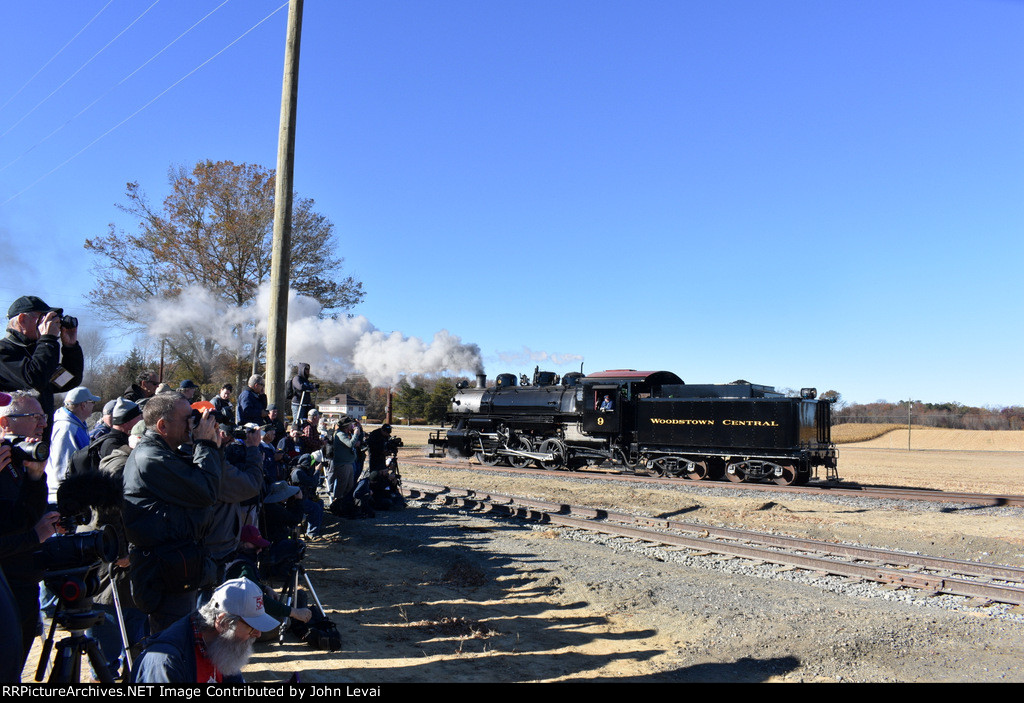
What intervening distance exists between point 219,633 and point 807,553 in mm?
8526

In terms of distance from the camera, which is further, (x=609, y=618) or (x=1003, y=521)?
(x=1003, y=521)

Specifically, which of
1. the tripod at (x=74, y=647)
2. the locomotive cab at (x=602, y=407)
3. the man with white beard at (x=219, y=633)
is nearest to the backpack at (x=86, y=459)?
the tripod at (x=74, y=647)

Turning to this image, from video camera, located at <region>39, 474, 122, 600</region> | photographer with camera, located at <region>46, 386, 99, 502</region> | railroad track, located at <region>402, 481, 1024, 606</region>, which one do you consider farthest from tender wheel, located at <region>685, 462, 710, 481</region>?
video camera, located at <region>39, 474, 122, 600</region>

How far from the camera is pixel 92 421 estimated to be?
28.2ft

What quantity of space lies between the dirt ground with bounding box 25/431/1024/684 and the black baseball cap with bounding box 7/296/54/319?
9.45 ft

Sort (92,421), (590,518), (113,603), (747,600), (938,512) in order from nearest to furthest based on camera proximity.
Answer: (113,603)
(747,600)
(92,421)
(590,518)
(938,512)

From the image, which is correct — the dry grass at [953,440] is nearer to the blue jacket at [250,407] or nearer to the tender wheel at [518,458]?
the tender wheel at [518,458]

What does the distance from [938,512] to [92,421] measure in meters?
14.4

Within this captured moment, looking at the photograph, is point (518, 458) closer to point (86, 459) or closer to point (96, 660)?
point (86, 459)

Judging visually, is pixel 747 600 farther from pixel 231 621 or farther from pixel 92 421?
pixel 92 421

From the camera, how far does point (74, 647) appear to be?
3.32m

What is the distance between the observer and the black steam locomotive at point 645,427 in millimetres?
17234

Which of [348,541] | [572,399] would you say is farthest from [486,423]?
[348,541]

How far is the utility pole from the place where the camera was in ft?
29.8
